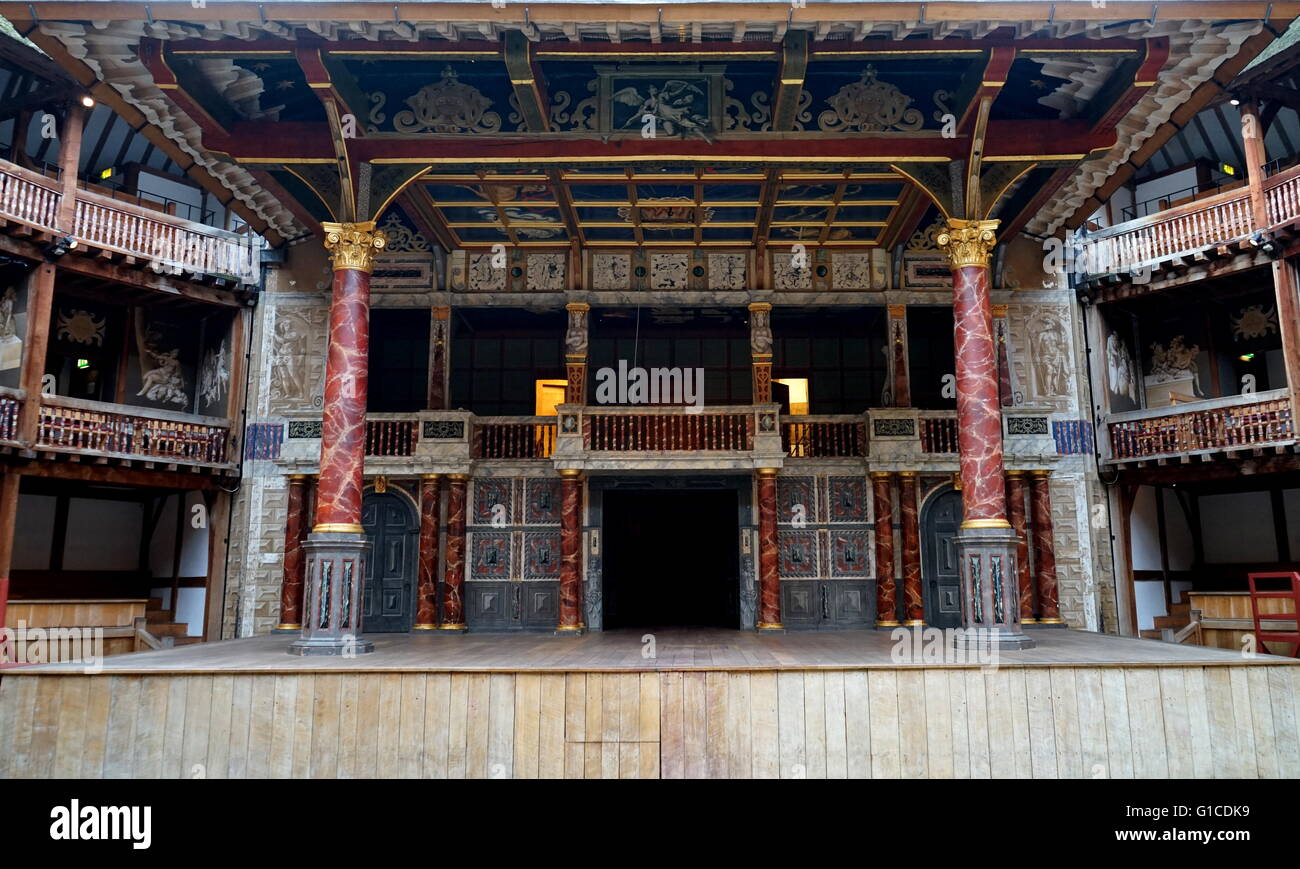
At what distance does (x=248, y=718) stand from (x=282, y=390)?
354 inches

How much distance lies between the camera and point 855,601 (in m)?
15.0

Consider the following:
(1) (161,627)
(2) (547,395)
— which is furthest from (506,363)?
(1) (161,627)

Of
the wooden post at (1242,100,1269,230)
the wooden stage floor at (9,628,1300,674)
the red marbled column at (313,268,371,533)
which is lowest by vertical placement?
the wooden stage floor at (9,628,1300,674)

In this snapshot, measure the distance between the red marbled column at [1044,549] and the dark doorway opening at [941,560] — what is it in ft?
4.07

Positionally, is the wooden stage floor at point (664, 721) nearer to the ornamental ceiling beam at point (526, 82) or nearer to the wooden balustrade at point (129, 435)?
the ornamental ceiling beam at point (526, 82)

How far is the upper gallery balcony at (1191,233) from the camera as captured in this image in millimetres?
14125

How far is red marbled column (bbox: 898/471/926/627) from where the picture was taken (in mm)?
14688

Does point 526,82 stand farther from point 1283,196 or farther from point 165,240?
point 1283,196

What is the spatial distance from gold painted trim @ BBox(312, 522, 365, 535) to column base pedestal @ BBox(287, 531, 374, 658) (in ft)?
0.06

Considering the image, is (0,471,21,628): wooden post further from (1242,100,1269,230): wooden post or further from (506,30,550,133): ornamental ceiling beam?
(1242,100,1269,230): wooden post

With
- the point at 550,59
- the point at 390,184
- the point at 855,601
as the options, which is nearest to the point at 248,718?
the point at 390,184

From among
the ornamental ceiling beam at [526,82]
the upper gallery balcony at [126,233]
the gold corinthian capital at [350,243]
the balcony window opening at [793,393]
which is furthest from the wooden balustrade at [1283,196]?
the upper gallery balcony at [126,233]

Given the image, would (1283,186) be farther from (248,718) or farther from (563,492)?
(248,718)

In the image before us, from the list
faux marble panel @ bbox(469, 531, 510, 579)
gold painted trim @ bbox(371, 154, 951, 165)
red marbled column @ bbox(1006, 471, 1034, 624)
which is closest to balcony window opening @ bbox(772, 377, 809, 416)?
red marbled column @ bbox(1006, 471, 1034, 624)
